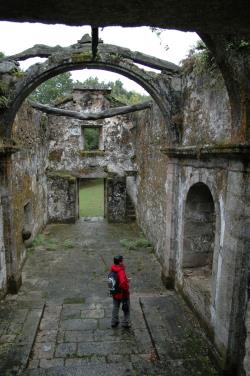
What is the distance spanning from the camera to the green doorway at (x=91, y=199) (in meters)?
17.0

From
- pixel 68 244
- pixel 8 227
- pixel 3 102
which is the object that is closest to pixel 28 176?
pixel 68 244

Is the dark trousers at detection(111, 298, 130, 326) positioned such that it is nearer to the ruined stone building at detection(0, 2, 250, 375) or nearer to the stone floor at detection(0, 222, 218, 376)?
the stone floor at detection(0, 222, 218, 376)

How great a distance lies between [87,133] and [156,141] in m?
15.8

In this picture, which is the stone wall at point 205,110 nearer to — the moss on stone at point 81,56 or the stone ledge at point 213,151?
the stone ledge at point 213,151

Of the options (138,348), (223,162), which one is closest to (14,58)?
(223,162)

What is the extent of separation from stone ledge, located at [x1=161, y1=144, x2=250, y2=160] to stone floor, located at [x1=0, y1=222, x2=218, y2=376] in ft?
→ 10.4

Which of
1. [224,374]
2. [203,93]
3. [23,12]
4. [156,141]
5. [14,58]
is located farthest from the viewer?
[156,141]

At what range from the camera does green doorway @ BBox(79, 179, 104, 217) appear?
55.9 ft

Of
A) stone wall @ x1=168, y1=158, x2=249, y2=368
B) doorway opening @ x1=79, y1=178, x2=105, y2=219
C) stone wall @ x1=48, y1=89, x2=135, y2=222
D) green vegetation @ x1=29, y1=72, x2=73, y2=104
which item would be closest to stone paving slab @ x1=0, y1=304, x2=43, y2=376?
stone wall @ x1=168, y1=158, x2=249, y2=368

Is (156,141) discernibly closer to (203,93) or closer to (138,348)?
(203,93)

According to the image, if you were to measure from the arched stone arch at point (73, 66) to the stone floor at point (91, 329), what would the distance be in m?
3.85

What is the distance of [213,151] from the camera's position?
4.86 metres

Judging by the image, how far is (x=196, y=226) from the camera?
6824mm

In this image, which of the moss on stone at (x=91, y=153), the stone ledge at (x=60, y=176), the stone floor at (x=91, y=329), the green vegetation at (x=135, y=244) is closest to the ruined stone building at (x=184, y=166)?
the green vegetation at (x=135, y=244)
